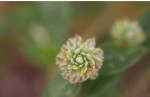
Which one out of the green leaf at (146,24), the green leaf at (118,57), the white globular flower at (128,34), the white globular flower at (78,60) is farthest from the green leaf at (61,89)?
the green leaf at (146,24)

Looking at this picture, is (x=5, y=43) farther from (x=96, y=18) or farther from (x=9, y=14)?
(x=96, y=18)

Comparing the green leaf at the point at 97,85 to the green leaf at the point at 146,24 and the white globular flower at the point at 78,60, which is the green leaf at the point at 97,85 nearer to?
the white globular flower at the point at 78,60

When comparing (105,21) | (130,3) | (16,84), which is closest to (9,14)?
(16,84)

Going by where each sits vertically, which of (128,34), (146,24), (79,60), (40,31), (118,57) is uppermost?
(40,31)

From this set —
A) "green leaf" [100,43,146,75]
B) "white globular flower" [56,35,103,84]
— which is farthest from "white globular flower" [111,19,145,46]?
"white globular flower" [56,35,103,84]

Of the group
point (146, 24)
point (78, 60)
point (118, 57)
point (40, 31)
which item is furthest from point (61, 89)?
point (40, 31)

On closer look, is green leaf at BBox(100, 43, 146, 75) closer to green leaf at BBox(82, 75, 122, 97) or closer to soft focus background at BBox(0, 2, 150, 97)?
green leaf at BBox(82, 75, 122, 97)

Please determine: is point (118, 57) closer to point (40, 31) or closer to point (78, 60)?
point (78, 60)
